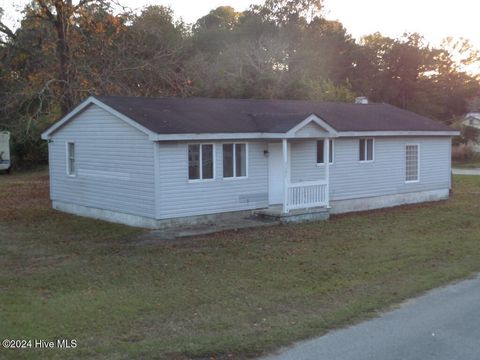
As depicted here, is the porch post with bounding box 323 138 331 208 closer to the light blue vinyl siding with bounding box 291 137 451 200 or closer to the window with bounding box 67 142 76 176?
the light blue vinyl siding with bounding box 291 137 451 200

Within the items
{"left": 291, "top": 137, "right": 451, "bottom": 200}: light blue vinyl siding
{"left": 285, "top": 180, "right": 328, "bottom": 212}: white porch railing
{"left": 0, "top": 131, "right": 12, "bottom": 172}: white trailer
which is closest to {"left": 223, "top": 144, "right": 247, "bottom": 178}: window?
{"left": 285, "top": 180, "right": 328, "bottom": 212}: white porch railing

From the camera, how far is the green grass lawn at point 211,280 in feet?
22.5

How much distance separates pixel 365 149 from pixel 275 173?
3.93 meters

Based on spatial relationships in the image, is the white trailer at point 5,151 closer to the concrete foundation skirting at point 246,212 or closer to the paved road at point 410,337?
the concrete foundation skirting at point 246,212

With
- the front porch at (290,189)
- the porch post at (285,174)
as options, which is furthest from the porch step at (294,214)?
the porch post at (285,174)

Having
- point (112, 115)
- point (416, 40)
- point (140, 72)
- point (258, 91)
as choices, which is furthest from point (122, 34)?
point (416, 40)

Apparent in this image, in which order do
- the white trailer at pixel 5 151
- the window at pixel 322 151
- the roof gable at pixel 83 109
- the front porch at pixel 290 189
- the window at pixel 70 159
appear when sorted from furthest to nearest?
1. the white trailer at pixel 5 151
2. the window at pixel 322 151
3. the window at pixel 70 159
4. the front porch at pixel 290 189
5. the roof gable at pixel 83 109

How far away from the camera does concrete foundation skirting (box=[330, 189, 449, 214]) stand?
19044 mm

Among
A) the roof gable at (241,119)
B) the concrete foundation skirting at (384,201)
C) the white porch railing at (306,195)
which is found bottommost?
the concrete foundation skirting at (384,201)

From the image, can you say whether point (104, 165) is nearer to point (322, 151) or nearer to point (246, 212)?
point (246, 212)

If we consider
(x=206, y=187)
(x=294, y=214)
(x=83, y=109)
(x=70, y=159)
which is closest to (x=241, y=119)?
(x=206, y=187)

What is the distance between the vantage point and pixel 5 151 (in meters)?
34.8

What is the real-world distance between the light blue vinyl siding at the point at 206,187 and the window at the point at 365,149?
4037 mm

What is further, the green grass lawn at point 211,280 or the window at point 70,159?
the window at point 70,159
